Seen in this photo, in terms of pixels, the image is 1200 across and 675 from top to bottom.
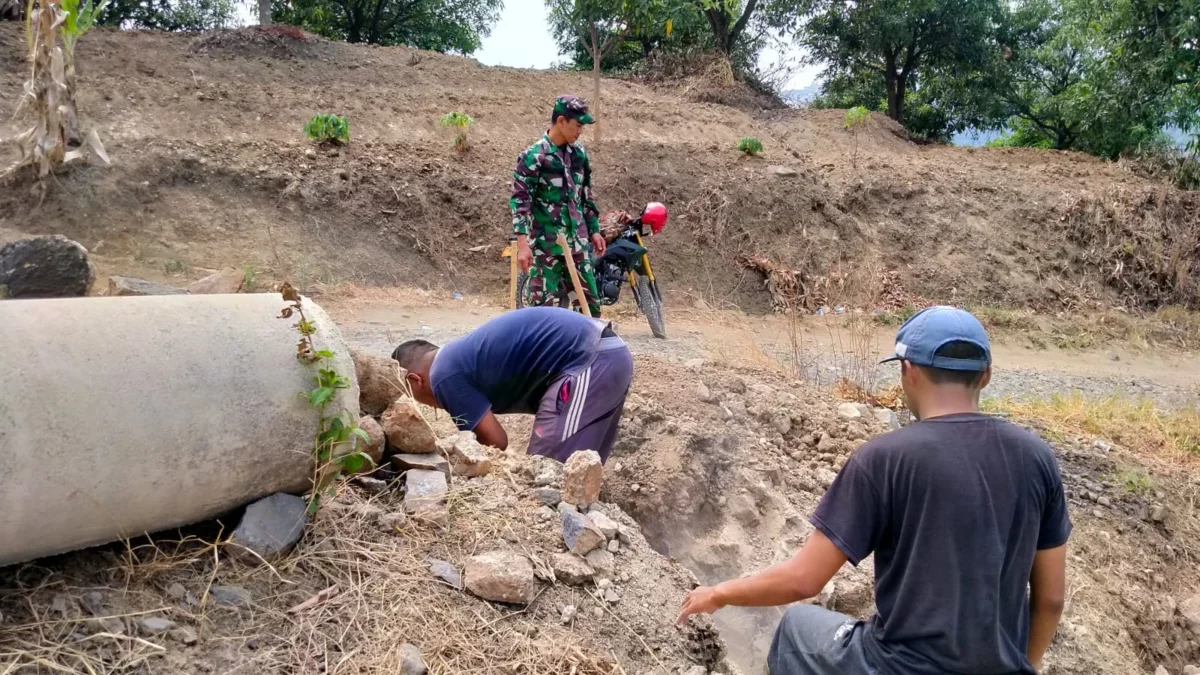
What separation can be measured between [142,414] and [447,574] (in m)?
0.86

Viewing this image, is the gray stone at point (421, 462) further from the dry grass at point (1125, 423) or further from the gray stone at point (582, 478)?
the dry grass at point (1125, 423)

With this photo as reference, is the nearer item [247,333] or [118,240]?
[247,333]

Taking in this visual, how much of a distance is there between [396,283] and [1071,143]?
14.0 metres

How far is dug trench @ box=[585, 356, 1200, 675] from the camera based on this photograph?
356cm

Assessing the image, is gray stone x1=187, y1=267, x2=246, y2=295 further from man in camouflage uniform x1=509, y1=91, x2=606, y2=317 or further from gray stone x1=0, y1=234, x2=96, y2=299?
man in camouflage uniform x1=509, y1=91, x2=606, y2=317

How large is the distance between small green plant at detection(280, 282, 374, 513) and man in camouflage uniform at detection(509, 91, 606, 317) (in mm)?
3139

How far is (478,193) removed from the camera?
10172mm

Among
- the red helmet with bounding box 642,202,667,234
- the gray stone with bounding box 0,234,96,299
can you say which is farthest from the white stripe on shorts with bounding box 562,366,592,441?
the red helmet with bounding box 642,202,667,234

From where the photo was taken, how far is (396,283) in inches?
358

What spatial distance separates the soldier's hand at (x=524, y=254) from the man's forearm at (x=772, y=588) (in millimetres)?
3640

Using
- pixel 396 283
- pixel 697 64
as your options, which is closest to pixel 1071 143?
pixel 697 64

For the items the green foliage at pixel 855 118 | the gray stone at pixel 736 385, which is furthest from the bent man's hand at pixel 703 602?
the green foliage at pixel 855 118

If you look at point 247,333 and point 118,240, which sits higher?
point 247,333

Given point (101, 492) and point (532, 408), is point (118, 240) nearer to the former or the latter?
point (532, 408)
